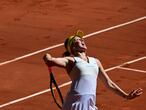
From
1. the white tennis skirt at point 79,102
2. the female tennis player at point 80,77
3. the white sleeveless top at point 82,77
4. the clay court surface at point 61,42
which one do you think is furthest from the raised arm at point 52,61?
the clay court surface at point 61,42

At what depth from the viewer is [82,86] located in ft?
22.6

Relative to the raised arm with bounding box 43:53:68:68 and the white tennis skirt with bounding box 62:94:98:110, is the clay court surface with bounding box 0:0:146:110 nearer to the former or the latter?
the white tennis skirt with bounding box 62:94:98:110

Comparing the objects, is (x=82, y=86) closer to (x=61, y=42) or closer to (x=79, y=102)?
(x=79, y=102)

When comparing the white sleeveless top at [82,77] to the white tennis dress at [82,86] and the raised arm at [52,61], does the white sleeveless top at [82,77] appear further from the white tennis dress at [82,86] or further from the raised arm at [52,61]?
the raised arm at [52,61]

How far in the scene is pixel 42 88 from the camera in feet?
40.9

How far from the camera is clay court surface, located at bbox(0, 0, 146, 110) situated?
1204 cm

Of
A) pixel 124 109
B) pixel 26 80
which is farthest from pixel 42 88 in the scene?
pixel 124 109

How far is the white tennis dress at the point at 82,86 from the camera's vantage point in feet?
22.6

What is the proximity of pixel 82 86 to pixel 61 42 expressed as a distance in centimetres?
857

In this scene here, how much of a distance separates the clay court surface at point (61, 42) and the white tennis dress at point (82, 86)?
14.7ft

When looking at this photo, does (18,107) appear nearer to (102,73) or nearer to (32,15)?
(102,73)

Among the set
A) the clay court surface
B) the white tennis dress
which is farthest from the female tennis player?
the clay court surface

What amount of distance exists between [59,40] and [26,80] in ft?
9.34

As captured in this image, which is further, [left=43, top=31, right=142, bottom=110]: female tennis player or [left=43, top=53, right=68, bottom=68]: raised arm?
[left=43, top=31, right=142, bottom=110]: female tennis player
